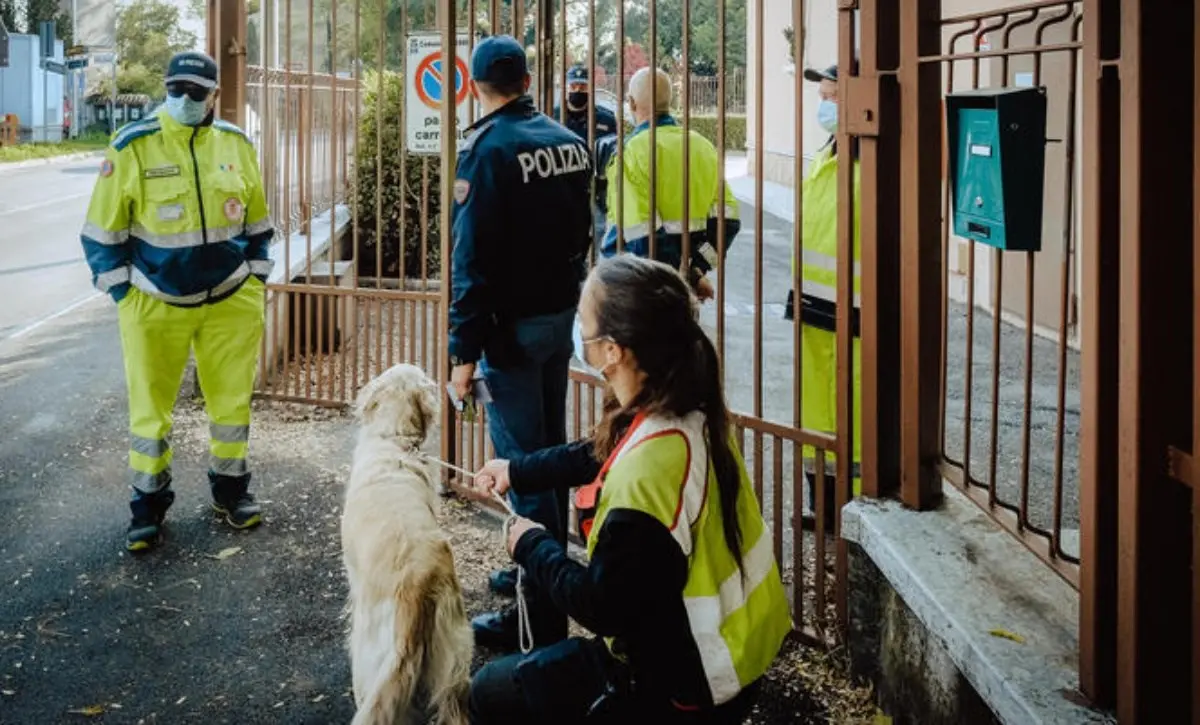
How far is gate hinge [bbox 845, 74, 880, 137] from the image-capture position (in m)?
3.58

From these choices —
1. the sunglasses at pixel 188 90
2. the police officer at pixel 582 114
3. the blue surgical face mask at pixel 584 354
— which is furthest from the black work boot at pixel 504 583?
the police officer at pixel 582 114

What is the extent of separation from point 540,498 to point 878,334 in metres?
1.44

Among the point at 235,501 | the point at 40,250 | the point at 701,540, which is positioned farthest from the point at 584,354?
the point at 40,250

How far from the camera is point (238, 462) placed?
565 centimetres

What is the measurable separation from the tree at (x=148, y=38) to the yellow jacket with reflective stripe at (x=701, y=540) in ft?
263

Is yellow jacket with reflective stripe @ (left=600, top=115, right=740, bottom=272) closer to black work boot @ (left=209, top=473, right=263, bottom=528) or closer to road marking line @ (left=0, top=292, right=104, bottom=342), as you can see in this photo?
black work boot @ (left=209, top=473, right=263, bottom=528)

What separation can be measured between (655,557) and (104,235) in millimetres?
3816

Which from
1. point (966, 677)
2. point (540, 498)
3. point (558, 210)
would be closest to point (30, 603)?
point (540, 498)

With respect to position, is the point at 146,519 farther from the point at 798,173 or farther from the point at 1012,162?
the point at 1012,162

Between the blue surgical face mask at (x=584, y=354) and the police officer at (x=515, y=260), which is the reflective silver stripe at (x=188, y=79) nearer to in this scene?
the police officer at (x=515, y=260)

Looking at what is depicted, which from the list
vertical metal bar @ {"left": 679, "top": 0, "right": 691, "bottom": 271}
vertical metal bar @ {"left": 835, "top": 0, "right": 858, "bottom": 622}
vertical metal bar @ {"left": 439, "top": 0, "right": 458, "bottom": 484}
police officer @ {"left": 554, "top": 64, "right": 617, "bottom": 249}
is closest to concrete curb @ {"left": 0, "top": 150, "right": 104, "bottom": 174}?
police officer @ {"left": 554, "top": 64, "right": 617, "bottom": 249}

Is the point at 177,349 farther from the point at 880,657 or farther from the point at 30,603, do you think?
the point at 880,657

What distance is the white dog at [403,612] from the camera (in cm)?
313

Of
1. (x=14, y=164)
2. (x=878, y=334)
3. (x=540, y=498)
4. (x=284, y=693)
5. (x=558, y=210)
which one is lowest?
(x=284, y=693)
